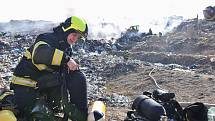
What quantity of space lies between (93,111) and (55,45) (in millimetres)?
1009

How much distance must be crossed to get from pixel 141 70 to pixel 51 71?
1224cm

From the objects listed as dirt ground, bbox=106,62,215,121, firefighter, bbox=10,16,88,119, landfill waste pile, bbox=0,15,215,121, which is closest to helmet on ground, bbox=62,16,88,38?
firefighter, bbox=10,16,88,119

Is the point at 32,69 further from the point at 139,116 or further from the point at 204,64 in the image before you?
the point at 204,64

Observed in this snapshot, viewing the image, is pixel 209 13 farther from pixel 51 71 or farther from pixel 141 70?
pixel 51 71

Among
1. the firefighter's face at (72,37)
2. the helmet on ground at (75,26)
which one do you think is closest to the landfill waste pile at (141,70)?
the firefighter's face at (72,37)

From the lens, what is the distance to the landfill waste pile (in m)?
13.0

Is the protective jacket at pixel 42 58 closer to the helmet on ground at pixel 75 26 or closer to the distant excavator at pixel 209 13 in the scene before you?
the helmet on ground at pixel 75 26

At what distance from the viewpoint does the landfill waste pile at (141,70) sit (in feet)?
42.7

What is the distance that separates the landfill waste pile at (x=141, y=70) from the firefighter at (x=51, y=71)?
2.77 m

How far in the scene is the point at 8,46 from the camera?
88.4 feet

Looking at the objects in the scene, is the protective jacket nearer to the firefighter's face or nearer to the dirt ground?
the firefighter's face

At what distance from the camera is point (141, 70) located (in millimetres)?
18594

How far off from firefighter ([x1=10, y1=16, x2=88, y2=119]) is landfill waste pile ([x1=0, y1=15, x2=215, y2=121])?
109 inches

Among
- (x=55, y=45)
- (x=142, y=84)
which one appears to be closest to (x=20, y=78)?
(x=55, y=45)
